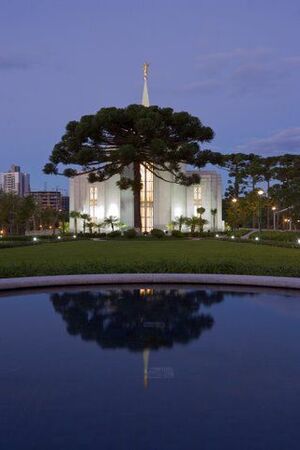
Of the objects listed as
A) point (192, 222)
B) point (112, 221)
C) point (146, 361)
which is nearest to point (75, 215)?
point (112, 221)

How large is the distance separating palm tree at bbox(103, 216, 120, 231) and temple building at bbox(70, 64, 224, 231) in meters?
1.09

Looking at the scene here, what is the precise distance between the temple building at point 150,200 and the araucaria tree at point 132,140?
1457cm

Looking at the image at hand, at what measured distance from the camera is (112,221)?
1837 inches

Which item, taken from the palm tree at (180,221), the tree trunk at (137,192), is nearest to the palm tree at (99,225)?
the palm tree at (180,221)

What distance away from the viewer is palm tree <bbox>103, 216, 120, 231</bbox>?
46.0 m

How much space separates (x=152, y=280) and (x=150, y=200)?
38.9m

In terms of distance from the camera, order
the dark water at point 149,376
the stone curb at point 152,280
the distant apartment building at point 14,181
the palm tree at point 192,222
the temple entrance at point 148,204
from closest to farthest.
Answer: the dark water at point 149,376
the stone curb at point 152,280
the palm tree at point 192,222
the temple entrance at point 148,204
the distant apartment building at point 14,181

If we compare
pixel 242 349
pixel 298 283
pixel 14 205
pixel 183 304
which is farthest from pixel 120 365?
pixel 14 205

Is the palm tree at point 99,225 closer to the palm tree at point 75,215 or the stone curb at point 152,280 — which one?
the palm tree at point 75,215

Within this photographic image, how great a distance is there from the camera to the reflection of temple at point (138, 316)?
630 cm

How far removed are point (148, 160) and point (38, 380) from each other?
29.7 metres

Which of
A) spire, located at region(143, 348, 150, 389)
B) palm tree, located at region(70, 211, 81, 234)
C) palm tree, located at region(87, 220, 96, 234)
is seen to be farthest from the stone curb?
palm tree, located at region(70, 211, 81, 234)

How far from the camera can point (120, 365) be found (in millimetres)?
5180

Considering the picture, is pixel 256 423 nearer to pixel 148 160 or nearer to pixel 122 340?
pixel 122 340
